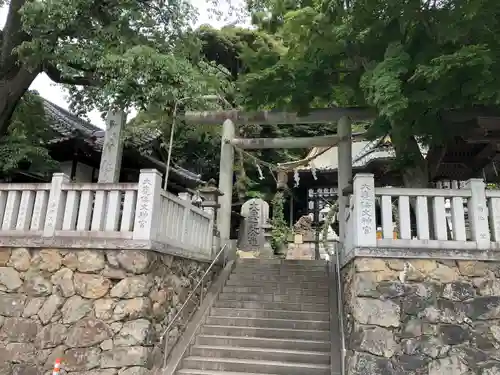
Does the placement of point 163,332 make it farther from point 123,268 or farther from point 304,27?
point 304,27

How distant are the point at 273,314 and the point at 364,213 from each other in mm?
3146

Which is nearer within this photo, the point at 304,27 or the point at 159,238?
the point at 159,238

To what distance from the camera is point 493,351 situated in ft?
19.7

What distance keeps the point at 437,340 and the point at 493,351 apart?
80 centimetres

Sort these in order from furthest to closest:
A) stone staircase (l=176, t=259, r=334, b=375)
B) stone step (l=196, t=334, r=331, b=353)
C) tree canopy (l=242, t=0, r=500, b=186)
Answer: stone step (l=196, t=334, r=331, b=353), stone staircase (l=176, t=259, r=334, b=375), tree canopy (l=242, t=0, r=500, b=186)

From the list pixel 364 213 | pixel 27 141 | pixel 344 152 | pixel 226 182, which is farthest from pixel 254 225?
pixel 364 213

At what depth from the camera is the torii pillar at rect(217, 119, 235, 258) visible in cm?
1186

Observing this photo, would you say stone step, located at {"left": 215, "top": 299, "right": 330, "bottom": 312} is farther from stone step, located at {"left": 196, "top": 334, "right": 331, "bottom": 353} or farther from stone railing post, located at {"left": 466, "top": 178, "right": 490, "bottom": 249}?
stone railing post, located at {"left": 466, "top": 178, "right": 490, "bottom": 249}

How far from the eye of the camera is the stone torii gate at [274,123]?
1171cm

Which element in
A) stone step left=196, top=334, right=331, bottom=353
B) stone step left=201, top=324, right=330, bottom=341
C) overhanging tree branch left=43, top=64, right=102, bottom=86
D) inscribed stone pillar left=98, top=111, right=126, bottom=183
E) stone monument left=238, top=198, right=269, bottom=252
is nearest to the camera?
stone step left=196, top=334, right=331, bottom=353

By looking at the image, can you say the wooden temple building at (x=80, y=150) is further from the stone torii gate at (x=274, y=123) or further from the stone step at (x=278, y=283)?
the stone step at (x=278, y=283)

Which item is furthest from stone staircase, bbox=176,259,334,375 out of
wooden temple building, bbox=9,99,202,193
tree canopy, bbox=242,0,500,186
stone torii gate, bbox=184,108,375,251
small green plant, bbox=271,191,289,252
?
small green plant, bbox=271,191,289,252

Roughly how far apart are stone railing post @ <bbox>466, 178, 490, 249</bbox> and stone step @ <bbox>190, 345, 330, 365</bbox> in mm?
3125

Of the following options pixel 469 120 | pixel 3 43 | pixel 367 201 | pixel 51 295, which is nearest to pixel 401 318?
pixel 367 201
